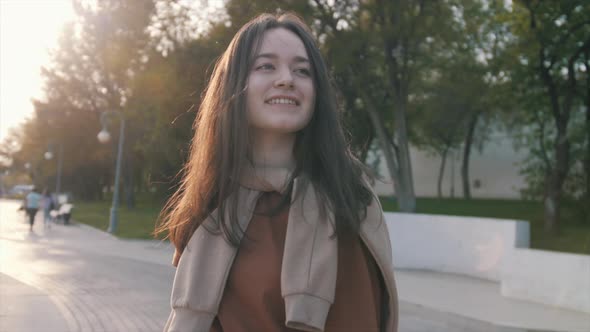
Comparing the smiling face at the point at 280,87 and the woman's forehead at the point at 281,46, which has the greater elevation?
the woman's forehead at the point at 281,46

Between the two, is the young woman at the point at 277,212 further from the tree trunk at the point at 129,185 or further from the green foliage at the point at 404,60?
the tree trunk at the point at 129,185

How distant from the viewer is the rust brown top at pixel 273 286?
5.39 ft

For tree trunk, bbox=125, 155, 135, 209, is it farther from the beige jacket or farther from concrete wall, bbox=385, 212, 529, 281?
the beige jacket

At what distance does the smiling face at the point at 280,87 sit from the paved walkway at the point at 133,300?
20.1ft

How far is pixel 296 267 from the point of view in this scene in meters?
1.63

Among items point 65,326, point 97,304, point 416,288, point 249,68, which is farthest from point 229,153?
point 416,288

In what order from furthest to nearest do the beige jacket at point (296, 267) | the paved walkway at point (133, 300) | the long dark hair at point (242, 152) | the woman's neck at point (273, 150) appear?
the paved walkway at point (133, 300) < the woman's neck at point (273, 150) < the long dark hair at point (242, 152) < the beige jacket at point (296, 267)

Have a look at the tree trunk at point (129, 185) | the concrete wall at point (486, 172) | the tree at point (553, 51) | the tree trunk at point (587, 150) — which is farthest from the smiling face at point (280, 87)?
the tree trunk at point (129, 185)

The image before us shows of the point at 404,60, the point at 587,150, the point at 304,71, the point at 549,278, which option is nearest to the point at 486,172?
the point at 587,150

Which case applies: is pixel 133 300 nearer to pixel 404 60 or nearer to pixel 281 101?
pixel 281 101

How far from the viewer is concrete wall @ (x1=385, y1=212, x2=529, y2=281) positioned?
41.8 feet

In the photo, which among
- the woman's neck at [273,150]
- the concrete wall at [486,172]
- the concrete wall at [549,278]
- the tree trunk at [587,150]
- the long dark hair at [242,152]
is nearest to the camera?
the long dark hair at [242,152]

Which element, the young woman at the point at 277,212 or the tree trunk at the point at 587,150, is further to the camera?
the tree trunk at the point at 587,150

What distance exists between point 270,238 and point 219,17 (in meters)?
21.5
